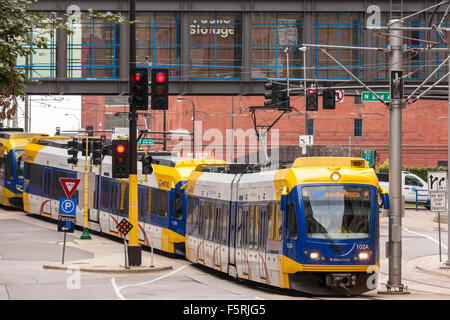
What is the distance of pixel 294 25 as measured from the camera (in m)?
49.2

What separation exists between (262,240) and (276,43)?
2902cm

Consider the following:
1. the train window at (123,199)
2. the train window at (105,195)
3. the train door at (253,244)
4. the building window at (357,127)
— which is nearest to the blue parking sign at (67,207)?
the train window at (123,199)

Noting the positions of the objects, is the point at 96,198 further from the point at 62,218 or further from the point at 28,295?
the point at 28,295

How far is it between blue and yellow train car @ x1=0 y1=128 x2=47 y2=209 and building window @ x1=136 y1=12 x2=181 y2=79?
300 inches

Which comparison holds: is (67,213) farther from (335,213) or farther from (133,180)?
(335,213)

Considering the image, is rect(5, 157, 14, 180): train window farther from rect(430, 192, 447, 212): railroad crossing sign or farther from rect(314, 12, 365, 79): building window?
rect(430, 192, 447, 212): railroad crossing sign

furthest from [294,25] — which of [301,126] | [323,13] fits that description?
[301,126]

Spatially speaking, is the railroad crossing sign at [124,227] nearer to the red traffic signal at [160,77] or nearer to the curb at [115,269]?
the curb at [115,269]

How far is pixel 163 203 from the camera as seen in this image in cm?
3150

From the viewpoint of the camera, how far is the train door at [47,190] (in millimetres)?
41188

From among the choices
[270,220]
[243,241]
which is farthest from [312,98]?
[270,220]

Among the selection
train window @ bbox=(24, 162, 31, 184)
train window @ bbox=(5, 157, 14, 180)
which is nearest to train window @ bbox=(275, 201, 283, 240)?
train window @ bbox=(24, 162, 31, 184)

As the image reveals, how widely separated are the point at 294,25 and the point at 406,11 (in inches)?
247

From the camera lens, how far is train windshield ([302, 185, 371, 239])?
19359 millimetres
